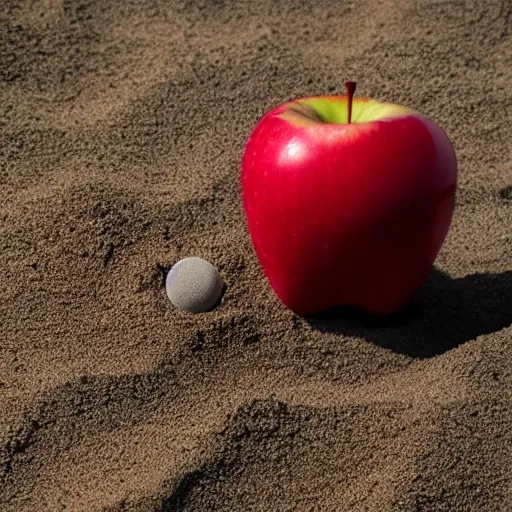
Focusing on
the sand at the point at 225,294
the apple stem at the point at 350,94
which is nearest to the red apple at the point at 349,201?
the apple stem at the point at 350,94

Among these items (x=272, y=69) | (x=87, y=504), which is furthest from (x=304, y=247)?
(x=272, y=69)

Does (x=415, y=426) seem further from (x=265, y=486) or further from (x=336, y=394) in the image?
(x=265, y=486)

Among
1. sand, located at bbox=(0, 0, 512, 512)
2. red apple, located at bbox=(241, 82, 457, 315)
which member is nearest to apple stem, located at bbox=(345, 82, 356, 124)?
red apple, located at bbox=(241, 82, 457, 315)

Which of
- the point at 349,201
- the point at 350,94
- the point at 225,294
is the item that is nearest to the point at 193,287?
the point at 225,294

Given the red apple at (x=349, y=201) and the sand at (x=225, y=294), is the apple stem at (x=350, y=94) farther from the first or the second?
the sand at (x=225, y=294)

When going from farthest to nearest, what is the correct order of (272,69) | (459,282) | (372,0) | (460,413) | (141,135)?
(372,0) → (272,69) → (141,135) → (459,282) → (460,413)
